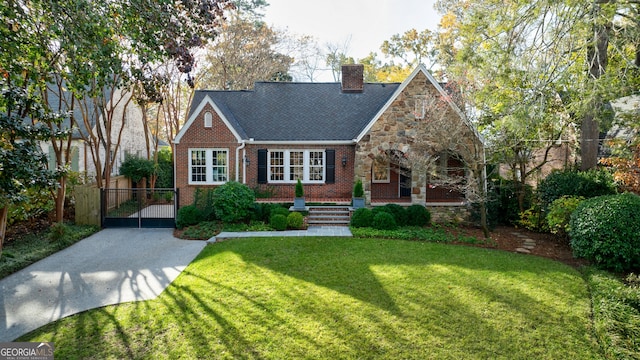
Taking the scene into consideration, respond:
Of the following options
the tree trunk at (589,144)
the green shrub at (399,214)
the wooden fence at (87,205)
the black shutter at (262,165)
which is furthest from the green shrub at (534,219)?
the wooden fence at (87,205)

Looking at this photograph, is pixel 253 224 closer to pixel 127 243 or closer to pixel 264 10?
pixel 127 243

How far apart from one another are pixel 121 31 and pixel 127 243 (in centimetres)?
746

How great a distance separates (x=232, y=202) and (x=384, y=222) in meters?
5.84

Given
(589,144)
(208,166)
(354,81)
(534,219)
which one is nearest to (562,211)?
(534,219)

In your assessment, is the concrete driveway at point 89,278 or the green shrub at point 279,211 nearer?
the concrete driveway at point 89,278

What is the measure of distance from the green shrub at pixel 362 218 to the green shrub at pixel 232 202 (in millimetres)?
4119

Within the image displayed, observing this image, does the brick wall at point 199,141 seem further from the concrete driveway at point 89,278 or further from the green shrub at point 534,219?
the green shrub at point 534,219

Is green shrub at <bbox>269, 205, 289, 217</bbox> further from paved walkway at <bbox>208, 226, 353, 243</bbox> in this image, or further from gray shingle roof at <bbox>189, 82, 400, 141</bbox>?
gray shingle roof at <bbox>189, 82, 400, 141</bbox>

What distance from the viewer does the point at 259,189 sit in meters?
16.1

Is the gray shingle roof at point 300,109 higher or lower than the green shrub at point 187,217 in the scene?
higher

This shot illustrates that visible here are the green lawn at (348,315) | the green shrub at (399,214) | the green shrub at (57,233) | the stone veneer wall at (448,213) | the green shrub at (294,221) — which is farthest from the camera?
the stone veneer wall at (448,213)

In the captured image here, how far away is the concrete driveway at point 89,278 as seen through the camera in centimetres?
653

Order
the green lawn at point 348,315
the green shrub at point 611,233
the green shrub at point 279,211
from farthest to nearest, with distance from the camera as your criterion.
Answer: the green shrub at point 279,211, the green shrub at point 611,233, the green lawn at point 348,315

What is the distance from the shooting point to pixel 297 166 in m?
16.5
